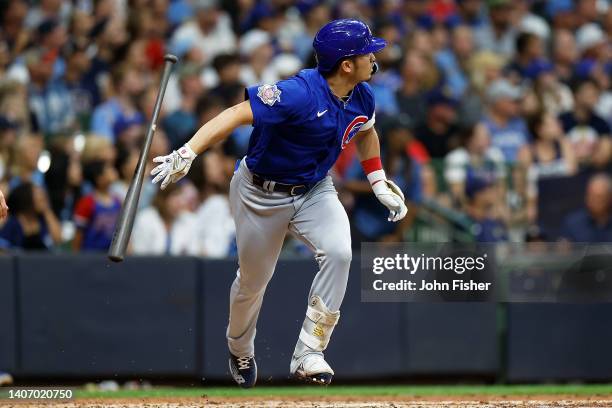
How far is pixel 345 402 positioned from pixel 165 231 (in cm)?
251

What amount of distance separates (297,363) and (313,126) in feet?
4.48

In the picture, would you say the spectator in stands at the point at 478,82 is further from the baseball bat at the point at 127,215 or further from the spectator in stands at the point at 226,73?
the baseball bat at the point at 127,215

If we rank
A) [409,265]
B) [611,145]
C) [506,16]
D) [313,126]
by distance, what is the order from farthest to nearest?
[506,16], [611,145], [409,265], [313,126]

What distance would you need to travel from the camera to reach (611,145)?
11750 mm

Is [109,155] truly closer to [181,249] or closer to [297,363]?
[181,249]

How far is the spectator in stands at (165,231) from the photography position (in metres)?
9.89

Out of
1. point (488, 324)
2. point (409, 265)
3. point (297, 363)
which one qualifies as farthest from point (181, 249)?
point (297, 363)

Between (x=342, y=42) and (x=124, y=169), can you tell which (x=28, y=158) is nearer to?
(x=124, y=169)

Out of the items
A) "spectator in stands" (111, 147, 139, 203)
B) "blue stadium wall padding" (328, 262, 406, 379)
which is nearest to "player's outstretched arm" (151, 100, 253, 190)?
"blue stadium wall padding" (328, 262, 406, 379)

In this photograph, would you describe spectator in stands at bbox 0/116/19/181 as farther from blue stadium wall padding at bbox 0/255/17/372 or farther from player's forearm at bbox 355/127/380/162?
player's forearm at bbox 355/127/380/162

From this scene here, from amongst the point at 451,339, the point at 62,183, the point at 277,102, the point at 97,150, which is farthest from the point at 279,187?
the point at 62,183

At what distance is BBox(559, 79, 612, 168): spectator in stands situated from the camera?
40.2 feet

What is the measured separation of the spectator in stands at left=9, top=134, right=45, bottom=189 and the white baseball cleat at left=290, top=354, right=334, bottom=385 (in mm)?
4287

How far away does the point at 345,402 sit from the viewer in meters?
8.29
